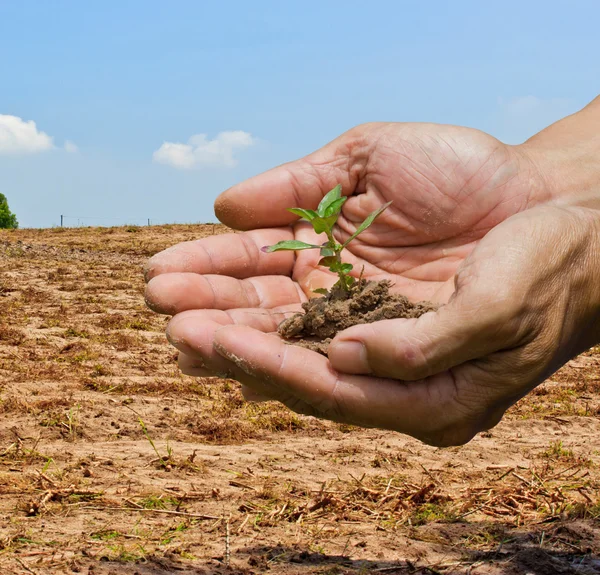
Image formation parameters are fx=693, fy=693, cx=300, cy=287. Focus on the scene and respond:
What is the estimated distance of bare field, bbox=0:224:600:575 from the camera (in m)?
3.29

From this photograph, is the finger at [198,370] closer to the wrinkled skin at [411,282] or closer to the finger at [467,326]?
the wrinkled skin at [411,282]

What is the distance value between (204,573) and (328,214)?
1663mm

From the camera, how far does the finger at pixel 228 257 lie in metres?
2.89

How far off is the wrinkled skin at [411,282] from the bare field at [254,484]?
1.08 m

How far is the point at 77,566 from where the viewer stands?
9.88ft

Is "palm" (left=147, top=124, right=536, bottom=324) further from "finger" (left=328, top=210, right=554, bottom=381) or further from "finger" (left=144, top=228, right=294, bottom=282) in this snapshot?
"finger" (left=328, top=210, right=554, bottom=381)

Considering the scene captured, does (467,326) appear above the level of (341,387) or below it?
above

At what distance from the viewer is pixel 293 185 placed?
3207 millimetres

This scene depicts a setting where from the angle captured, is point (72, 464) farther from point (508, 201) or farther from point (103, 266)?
point (103, 266)

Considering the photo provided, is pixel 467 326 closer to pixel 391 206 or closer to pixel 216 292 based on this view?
pixel 216 292

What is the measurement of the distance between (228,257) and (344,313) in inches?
27.4

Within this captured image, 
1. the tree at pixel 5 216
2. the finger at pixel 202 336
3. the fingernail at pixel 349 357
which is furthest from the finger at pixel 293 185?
the tree at pixel 5 216

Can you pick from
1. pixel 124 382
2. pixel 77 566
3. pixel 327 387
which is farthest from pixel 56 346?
pixel 327 387

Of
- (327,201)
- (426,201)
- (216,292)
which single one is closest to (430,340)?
(327,201)
